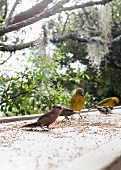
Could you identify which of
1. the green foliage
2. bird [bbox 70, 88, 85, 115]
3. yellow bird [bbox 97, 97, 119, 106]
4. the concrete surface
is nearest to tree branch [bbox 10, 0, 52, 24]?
the green foliage

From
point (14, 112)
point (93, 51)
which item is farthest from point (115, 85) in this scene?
point (14, 112)

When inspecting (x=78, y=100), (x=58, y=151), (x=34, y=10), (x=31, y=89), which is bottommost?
(x=58, y=151)

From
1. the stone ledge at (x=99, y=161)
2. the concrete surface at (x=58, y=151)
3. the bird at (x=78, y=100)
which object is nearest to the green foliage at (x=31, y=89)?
the bird at (x=78, y=100)

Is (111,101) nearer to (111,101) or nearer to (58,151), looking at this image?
(111,101)

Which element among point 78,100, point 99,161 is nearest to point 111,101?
point 78,100

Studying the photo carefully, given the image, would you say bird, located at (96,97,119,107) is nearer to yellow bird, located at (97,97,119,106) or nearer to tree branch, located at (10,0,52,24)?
yellow bird, located at (97,97,119,106)

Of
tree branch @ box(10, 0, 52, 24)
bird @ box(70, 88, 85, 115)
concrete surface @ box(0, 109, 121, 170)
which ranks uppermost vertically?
tree branch @ box(10, 0, 52, 24)

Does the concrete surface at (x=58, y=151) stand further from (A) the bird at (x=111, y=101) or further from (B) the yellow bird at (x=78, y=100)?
(A) the bird at (x=111, y=101)

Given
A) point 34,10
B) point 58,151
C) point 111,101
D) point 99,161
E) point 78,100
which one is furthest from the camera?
point 34,10

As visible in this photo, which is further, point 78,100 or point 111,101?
point 111,101

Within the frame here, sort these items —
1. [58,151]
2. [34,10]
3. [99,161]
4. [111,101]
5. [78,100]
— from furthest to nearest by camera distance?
[34,10] < [111,101] < [78,100] < [58,151] < [99,161]

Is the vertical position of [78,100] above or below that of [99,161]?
above

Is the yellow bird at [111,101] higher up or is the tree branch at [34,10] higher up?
the tree branch at [34,10]

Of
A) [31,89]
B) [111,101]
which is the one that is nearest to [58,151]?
[111,101]
